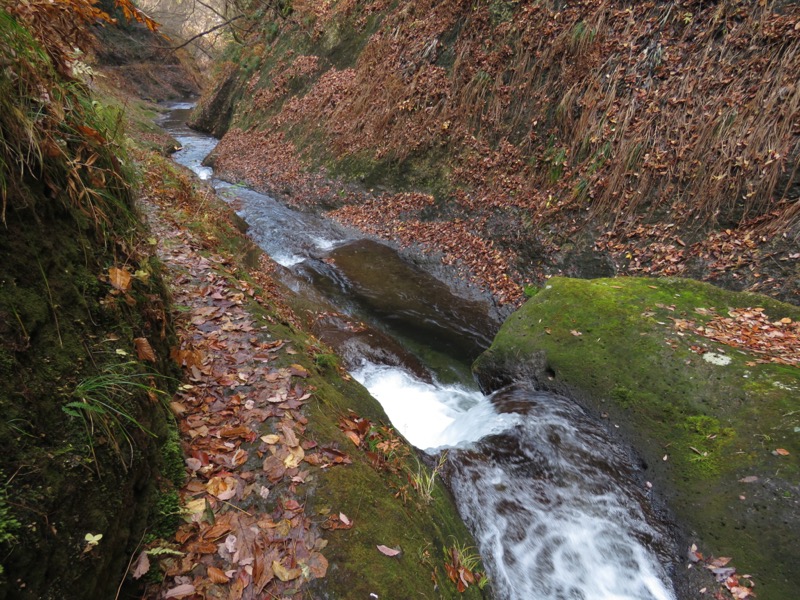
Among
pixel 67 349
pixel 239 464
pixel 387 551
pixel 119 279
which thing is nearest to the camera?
pixel 67 349

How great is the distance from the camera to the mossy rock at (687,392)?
3.52 metres

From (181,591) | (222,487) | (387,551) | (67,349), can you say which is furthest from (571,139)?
(181,591)

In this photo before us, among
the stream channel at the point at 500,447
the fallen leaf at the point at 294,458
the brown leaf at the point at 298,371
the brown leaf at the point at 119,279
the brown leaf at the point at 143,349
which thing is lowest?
the stream channel at the point at 500,447

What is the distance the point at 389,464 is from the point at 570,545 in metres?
2.01

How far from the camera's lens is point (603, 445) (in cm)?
456

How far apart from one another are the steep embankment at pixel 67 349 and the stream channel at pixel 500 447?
284cm

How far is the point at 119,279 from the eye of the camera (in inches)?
91.9

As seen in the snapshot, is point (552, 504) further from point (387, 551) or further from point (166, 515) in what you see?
point (166, 515)

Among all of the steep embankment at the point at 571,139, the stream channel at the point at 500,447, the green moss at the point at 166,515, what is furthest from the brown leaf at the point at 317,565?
the steep embankment at the point at 571,139

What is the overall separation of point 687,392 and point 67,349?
5.43m

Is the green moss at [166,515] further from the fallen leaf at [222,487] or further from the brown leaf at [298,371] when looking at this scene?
the brown leaf at [298,371]

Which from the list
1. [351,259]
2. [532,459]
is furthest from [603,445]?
[351,259]

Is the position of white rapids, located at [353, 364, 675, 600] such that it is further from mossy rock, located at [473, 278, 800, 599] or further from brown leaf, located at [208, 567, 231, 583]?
brown leaf, located at [208, 567, 231, 583]

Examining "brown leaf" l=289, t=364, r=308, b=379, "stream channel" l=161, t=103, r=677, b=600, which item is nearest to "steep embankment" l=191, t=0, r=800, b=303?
"stream channel" l=161, t=103, r=677, b=600
